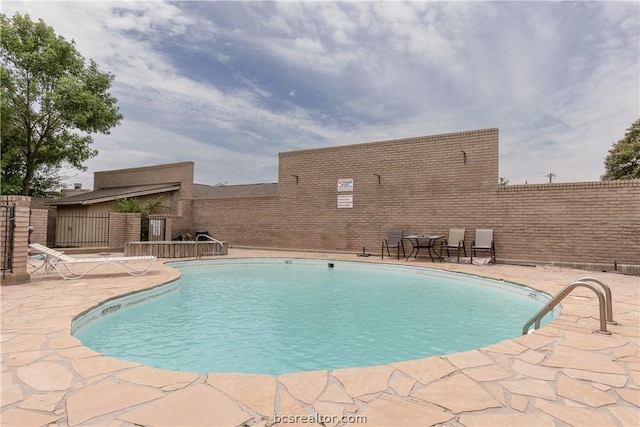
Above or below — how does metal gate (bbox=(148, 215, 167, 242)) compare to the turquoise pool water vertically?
above

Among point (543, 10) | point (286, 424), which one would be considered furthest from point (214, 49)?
point (286, 424)

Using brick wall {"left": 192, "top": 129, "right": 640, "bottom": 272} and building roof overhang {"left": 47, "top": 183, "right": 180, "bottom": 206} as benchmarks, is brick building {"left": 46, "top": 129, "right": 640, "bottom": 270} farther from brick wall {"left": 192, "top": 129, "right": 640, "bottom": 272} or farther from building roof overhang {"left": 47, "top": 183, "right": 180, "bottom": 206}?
building roof overhang {"left": 47, "top": 183, "right": 180, "bottom": 206}

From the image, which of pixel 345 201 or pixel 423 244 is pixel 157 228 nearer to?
pixel 345 201

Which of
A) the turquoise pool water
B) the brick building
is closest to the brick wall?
the brick building

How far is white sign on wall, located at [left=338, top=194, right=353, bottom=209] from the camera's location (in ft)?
42.8

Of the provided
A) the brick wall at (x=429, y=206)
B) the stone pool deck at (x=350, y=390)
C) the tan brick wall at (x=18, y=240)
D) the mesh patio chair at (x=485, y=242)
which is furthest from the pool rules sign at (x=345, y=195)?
the stone pool deck at (x=350, y=390)

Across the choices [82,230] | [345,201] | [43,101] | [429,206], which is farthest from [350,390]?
[43,101]

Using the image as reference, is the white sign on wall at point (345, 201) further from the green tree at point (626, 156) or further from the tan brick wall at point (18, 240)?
the green tree at point (626, 156)

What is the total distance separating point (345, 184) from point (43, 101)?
47.6ft

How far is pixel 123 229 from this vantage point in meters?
12.6

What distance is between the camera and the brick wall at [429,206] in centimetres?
901

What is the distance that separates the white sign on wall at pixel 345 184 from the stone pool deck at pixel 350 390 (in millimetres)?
10069

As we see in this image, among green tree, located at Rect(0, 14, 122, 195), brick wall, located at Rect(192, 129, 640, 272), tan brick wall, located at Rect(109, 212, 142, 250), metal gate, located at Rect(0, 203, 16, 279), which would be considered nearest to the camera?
metal gate, located at Rect(0, 203, 16, 279)

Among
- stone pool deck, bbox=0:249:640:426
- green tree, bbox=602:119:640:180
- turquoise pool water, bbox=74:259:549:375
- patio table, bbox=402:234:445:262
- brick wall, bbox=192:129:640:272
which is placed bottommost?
turquoise pool water, bbox=74:259:549:375
